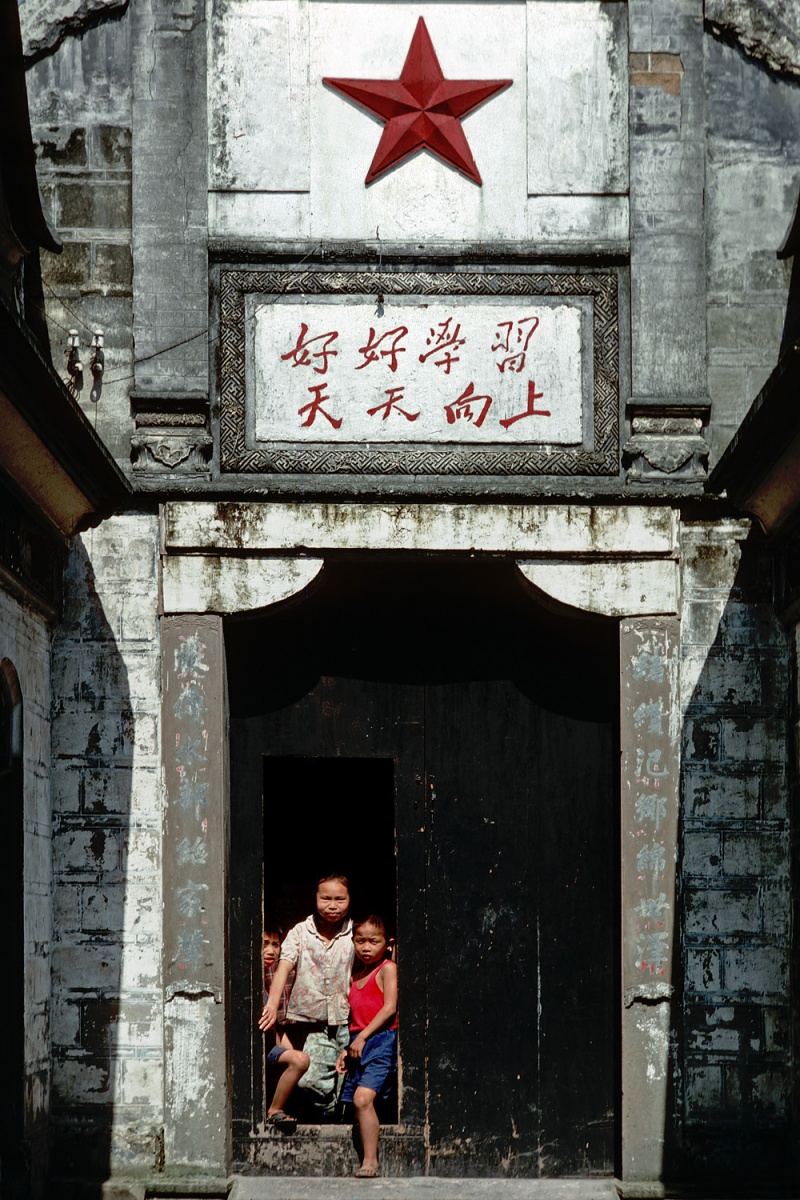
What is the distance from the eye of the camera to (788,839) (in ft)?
32.9

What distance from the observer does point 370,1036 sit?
10.3 meters

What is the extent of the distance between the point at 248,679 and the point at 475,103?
11.3ft

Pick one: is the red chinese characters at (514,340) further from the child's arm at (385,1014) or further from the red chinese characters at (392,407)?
the child's arm at (385,1014)

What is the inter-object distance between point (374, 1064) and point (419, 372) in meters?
3.79

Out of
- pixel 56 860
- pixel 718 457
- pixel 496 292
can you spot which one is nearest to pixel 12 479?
pixel 56 860

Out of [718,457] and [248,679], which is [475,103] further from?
[248,679]

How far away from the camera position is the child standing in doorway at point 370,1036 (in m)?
10.0

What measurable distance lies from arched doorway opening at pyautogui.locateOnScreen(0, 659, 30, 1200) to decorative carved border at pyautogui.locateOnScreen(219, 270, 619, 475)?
1941 millimetres

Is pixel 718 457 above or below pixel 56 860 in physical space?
above

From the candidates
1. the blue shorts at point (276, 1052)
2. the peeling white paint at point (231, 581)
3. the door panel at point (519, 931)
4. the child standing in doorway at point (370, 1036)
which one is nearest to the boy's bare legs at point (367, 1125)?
the child standing in doorway at point (370, 1036)

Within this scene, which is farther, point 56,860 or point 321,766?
point 321,766

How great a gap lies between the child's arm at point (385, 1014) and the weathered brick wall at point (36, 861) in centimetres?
168

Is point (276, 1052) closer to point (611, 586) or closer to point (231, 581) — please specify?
point (231, 581)

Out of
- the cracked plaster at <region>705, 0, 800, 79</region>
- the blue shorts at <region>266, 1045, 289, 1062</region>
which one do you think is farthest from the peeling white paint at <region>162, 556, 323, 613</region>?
the cracked plaster at <region>705, 0, 800, 79</region>
